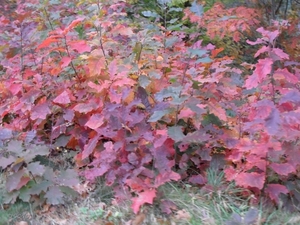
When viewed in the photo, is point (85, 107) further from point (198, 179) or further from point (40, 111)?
point (198, 179)

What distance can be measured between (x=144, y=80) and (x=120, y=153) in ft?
2.18

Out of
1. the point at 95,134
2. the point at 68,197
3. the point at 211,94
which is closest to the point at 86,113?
the point at 95,134

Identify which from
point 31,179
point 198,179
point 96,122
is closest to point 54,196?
point 31,179

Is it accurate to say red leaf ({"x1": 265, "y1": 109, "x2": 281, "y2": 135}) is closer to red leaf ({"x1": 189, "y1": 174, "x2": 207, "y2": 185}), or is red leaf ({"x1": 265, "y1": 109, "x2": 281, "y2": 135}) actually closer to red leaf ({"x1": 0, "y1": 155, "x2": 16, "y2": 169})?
red leaf ({"x1": 189, "y1": 174, "x2": 207, "y2": 185})

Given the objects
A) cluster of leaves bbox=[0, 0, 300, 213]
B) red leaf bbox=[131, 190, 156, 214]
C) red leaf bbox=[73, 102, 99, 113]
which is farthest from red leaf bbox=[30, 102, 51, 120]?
red leaf bbox=[131, 190, 156, 214]

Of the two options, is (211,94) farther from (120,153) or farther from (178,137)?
(120,153)

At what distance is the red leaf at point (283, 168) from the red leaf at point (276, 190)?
0.14 meters

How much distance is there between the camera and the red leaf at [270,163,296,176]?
2.85 m

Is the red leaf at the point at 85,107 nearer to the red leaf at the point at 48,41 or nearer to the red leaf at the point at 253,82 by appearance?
the red leaf at the point at 48,41

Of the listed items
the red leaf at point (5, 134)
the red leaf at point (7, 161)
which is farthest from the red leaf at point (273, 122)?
the red leaf at point (5, 134)

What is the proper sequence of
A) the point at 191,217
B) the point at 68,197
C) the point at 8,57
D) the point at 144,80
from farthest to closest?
→ the point at 8,57
the point at 144,80
the point at 68,197
the point at 191,217

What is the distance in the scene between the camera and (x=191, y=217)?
291 cm

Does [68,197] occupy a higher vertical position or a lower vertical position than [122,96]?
lower

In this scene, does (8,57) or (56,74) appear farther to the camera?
(8,57)
